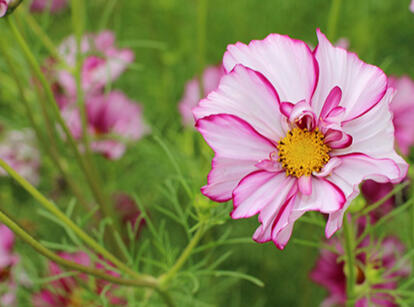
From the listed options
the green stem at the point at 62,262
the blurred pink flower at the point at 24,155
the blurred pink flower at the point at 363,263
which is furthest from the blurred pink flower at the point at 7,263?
the blurred pink flower at the point at 363,263

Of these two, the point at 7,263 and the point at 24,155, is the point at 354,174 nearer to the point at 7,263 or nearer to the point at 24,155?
the point at 7,263

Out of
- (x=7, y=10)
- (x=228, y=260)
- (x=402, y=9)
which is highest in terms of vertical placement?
(x=7, y=10)

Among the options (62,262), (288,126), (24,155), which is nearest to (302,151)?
(288,126)

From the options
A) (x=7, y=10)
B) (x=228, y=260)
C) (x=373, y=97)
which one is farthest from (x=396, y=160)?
(x=228, y=260)

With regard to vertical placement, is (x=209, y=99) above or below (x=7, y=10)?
below

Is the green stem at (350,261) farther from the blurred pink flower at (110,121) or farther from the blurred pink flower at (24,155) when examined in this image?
the blurred pink flower at (24,155)

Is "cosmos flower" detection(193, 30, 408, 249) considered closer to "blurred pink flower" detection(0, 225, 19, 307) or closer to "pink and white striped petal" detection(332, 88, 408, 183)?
"pink and white striped petal" detection(332, 88, 408, 183)

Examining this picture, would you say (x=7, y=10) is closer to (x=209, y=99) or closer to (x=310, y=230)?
(x=209, y=99)
